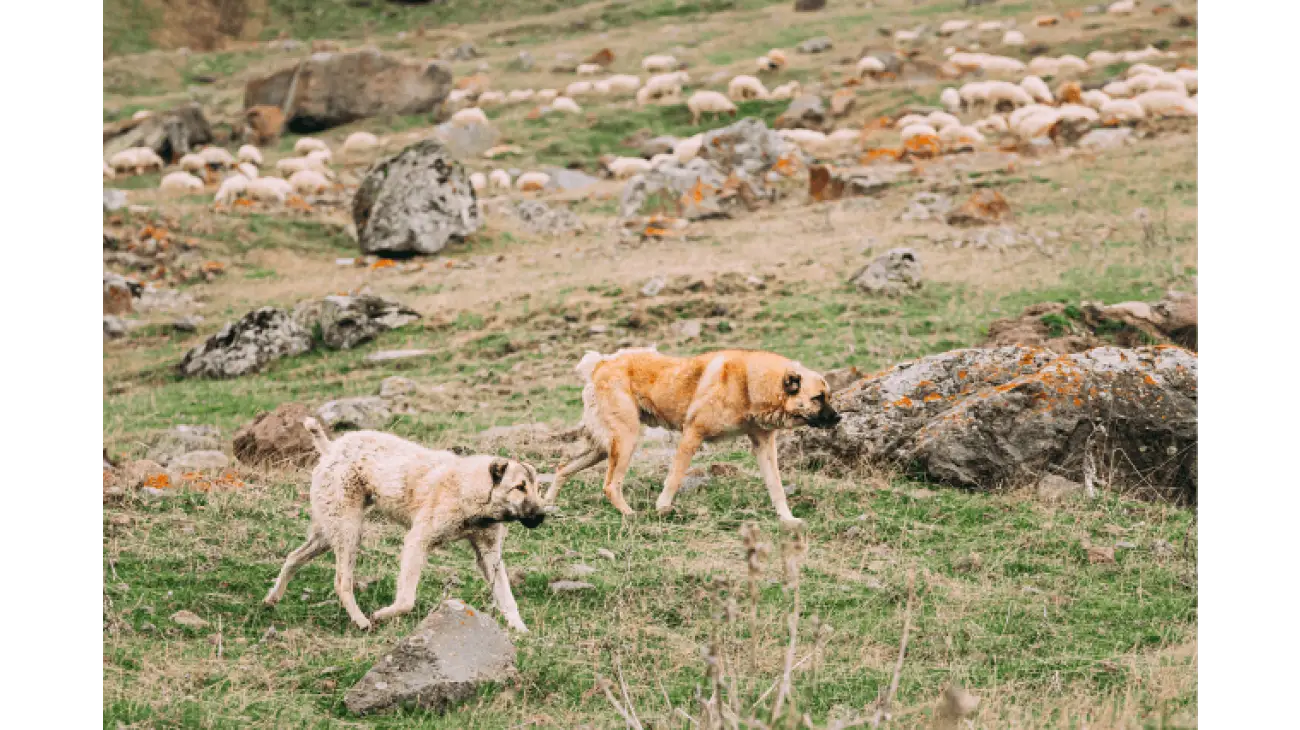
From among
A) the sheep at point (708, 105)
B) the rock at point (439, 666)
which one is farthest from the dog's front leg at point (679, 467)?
the sheep at point (708, 105)

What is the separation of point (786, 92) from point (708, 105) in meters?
3.96

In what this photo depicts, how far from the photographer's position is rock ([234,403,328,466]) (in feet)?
36.7

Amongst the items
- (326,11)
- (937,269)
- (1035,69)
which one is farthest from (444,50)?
(937,269)

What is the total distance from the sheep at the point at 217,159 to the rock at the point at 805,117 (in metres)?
17.6

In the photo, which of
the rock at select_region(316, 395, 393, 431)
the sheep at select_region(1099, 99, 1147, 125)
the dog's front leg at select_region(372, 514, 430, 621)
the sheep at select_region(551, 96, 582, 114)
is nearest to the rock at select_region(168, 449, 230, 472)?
the rock at select_region(316, 395, 393, 431)

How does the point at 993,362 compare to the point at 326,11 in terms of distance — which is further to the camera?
the point at 326,11

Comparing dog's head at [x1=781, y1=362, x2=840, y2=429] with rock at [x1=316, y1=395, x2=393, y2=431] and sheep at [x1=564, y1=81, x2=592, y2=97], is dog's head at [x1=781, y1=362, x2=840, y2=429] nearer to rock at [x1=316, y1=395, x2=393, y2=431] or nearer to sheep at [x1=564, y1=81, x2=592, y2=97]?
rock at [x1=316, y1=395, x2=393, y2=431]

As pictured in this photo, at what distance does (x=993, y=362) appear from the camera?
10.8 m

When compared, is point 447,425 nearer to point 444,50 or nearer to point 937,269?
point 937,269

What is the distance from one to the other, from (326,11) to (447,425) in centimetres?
6865

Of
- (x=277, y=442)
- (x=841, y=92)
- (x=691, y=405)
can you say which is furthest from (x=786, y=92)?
(x=691, y=405)

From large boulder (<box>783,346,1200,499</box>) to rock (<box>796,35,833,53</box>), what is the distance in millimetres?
43098
